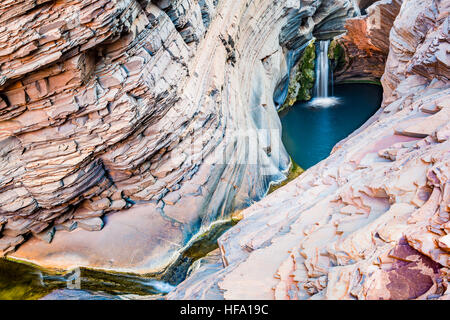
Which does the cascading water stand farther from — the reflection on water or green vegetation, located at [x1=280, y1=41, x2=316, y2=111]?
the reflection on water

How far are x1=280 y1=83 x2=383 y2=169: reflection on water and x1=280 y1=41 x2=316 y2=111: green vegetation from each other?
0.60 meters

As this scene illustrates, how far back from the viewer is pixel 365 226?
3.91 metres

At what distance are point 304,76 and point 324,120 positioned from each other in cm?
406

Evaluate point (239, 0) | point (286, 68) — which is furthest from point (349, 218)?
point (286, 68)

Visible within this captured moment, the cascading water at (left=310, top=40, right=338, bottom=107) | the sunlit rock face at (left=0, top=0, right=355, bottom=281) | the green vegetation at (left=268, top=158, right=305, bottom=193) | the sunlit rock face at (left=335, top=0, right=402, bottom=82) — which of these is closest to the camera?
the sunlit rock face at (left=0, top=0, right=355, bottom=281)

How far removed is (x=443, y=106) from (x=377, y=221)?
130 inches

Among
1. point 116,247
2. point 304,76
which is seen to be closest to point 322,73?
point 304,76

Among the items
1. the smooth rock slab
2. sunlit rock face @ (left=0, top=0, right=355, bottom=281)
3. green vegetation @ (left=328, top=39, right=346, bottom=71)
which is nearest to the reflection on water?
green vegetation @ (left=328, top=39, right=346, bottom=71)

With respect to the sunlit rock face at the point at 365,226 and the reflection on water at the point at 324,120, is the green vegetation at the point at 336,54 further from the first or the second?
the sunlit rock face at the point at 365,226

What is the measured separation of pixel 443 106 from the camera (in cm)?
570

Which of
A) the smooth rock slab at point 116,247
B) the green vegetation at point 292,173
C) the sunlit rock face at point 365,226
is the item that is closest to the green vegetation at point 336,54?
the green vegetation at point 292,173

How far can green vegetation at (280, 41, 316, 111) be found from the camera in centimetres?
1862

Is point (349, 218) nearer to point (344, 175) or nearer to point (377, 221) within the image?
point (377, 221)

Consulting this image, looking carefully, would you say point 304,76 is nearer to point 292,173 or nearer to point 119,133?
point 292,173
